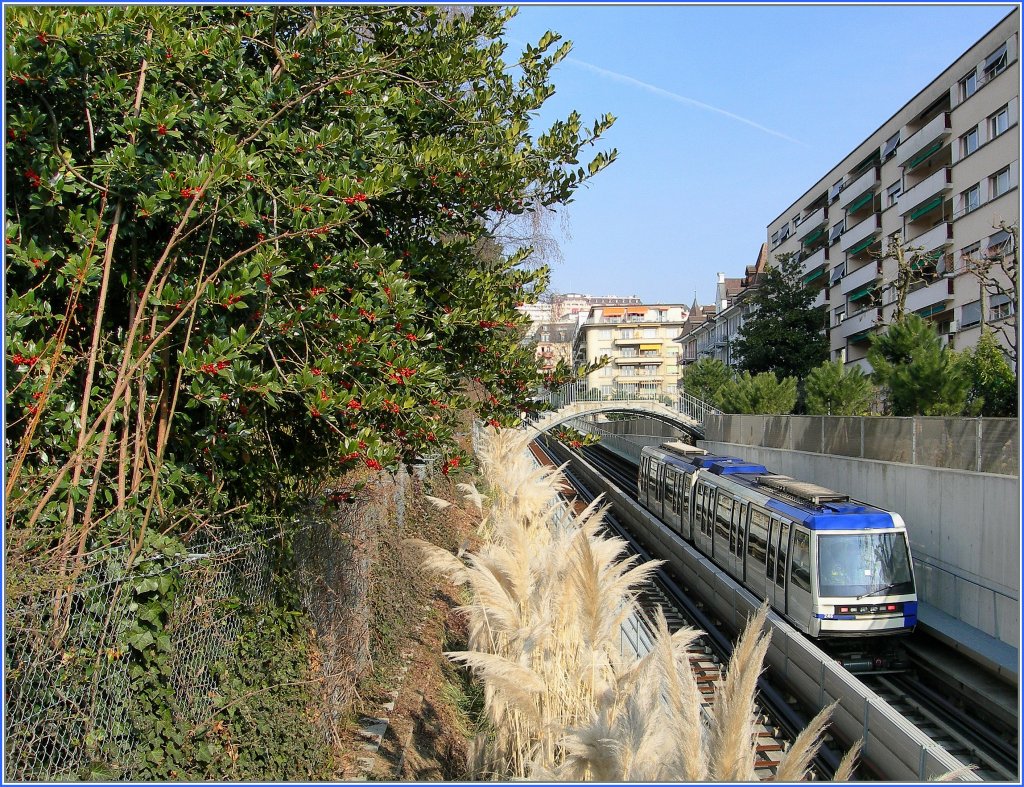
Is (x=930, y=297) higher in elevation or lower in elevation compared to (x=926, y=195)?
lower

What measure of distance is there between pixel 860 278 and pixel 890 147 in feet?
21.6

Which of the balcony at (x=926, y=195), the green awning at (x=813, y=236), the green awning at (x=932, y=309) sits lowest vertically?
the green awning at (x=932, y=309)

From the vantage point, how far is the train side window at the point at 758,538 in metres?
14.9

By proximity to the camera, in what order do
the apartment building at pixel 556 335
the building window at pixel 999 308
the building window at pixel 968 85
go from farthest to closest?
the apartment building at pixel 556 335 < the building window at pixel 968 85 < the building window at pixel 999 308

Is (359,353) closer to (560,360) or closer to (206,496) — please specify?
(206,496)

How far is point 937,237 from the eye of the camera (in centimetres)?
3372

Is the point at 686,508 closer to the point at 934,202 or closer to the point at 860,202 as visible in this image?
the point at 934,202

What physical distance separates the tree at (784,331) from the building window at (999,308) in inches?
530

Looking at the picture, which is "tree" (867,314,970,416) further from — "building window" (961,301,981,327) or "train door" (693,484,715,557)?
"building window" (961,301,981,327)

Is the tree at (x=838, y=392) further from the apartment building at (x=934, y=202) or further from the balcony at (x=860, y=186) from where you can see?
the balcony at (x=860, y=186)

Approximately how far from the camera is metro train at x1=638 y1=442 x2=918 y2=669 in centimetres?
1264

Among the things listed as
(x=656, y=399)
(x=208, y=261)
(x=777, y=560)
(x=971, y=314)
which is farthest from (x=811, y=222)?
(x=208, y=261)

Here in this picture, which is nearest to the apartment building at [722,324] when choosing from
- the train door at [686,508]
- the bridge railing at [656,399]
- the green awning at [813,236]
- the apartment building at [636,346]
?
the apartment building at [636,346]

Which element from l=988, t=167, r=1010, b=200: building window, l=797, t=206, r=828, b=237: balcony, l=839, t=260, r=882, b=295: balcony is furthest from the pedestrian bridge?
l=988, t=167, r=1010, b=200: building window
